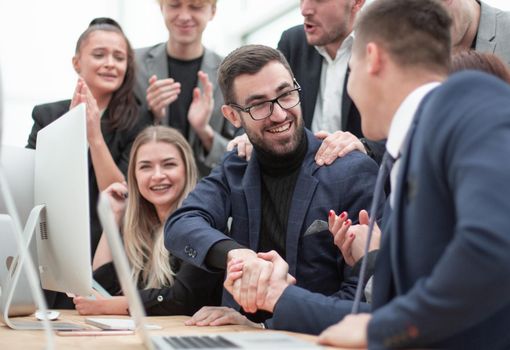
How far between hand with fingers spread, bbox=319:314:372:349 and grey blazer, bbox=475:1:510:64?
1.56m

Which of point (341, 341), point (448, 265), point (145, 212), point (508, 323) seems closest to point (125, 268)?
point (341, 341)

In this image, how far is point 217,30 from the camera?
Answer: 6.53m

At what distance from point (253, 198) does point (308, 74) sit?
908mm

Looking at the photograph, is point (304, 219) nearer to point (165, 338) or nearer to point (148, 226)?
point (165, 338)

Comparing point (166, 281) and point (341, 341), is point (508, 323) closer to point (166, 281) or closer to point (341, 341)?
point (341, 341)

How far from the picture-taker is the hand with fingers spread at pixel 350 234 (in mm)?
2035

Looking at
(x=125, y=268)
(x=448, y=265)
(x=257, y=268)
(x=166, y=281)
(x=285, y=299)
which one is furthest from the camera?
(x=166, y=281)

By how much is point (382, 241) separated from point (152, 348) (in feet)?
1.44

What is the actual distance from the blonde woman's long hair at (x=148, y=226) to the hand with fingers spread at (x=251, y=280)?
80 centimetres

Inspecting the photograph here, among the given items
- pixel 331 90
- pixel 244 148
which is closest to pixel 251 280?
pixel 244 148

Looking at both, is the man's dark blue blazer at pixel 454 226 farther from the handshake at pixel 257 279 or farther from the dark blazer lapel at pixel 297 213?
the dark blazer lapel at pixel 297 213

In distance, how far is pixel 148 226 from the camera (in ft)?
10.3

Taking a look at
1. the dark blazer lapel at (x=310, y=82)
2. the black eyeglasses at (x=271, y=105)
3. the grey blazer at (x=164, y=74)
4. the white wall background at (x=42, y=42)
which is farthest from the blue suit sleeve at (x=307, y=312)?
the white wall background at (x=42, y=42)

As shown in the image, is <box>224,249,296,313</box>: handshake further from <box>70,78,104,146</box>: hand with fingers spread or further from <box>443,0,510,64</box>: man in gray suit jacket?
<box>70,78,104,146</box>: hand with fingers spread
